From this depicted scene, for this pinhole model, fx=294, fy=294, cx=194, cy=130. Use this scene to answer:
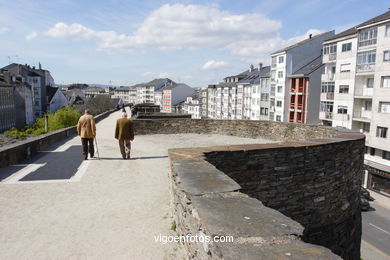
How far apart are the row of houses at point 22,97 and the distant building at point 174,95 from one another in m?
38.4

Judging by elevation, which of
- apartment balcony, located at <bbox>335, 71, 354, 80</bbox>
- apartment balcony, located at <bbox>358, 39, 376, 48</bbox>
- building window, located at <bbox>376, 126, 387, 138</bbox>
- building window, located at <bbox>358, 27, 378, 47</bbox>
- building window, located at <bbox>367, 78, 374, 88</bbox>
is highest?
building window, located at <bbox>358, 27, 378, 47</bbox>

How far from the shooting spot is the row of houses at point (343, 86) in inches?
1146

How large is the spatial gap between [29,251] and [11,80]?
64.0 m

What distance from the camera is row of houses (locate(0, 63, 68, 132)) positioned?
164 feet

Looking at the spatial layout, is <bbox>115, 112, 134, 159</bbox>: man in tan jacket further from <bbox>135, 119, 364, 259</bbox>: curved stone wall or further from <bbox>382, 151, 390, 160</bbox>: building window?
<bbox>382, 151, 390, 160</bbox>: building window

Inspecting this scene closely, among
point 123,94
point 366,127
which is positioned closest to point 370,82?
point 366,127

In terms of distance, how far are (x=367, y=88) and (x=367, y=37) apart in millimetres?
5304

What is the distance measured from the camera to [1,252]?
149 inches

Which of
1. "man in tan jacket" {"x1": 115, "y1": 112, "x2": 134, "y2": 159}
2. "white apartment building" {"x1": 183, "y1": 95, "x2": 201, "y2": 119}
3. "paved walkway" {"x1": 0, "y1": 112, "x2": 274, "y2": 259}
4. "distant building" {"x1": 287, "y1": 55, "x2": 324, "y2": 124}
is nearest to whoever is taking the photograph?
"paved walkway" {"x1": 0, "y1": 112, "x2": 274, "y2": 259}

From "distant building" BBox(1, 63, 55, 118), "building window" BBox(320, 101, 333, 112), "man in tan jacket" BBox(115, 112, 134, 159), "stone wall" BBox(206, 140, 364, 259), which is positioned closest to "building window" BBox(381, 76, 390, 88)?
"building window" BBox(320, 101, 333, 112)

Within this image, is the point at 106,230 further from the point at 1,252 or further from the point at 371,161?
the point at 371,161

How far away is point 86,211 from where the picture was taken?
17.0 ft

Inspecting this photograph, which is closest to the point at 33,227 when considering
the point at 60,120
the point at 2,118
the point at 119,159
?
the point at 119,159

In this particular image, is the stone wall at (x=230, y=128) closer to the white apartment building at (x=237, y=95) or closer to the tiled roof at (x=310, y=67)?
the tiled roof at (x=310, y=67)
